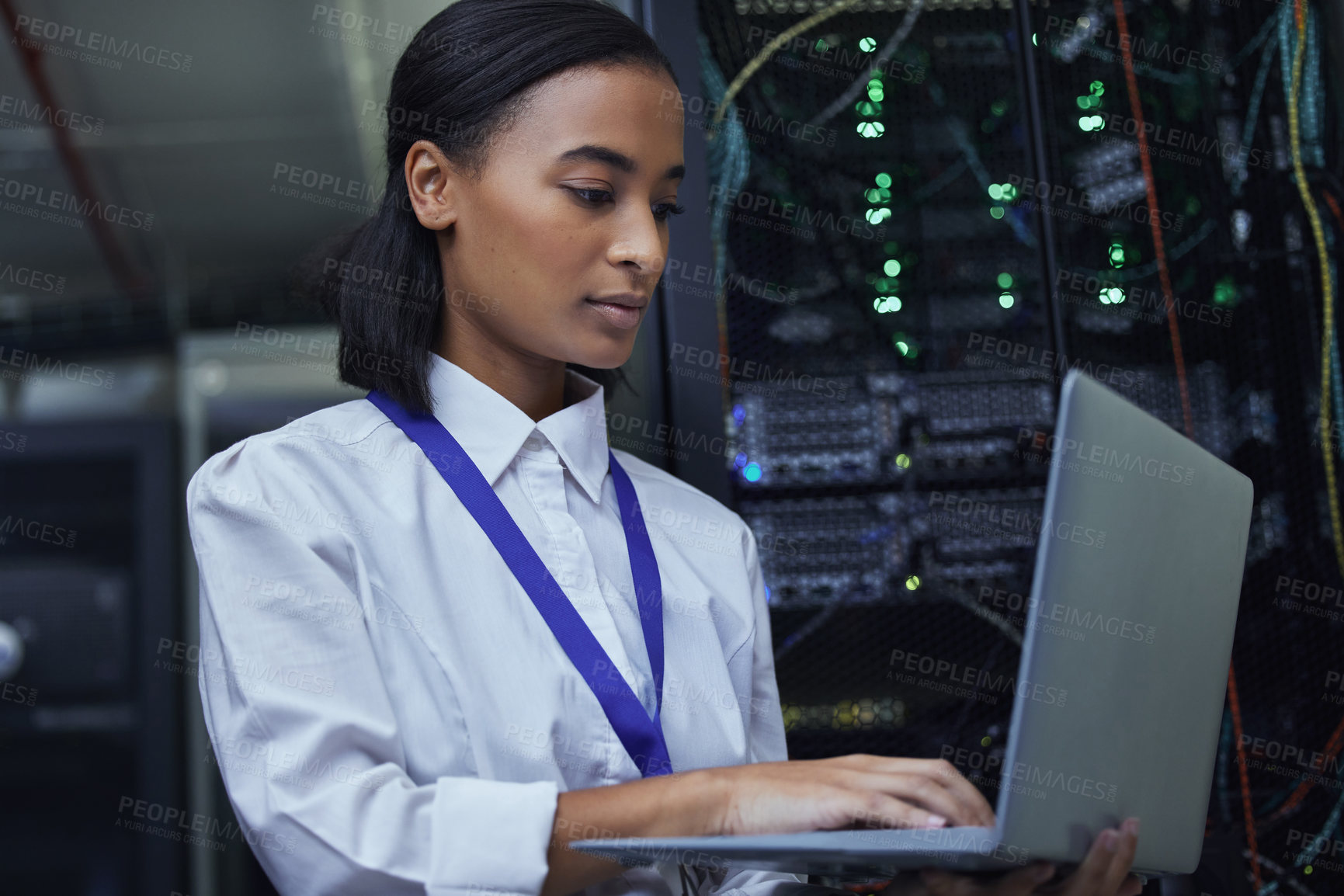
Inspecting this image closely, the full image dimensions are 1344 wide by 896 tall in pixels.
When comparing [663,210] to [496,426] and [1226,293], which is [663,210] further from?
[1226,293]

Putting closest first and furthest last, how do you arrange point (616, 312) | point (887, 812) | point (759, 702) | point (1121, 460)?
point (1121, 460), point (887, 812), point (616, 312), point (759, 702)

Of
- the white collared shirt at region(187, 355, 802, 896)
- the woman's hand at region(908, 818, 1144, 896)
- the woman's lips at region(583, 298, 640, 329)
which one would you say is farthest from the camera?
the woman's lips at region(583, 298, 640, 329)

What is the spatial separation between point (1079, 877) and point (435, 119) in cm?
90

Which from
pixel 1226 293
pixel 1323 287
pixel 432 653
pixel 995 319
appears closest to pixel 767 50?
pixel 995 319

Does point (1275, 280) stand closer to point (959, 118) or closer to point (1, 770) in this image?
point (959, 118)

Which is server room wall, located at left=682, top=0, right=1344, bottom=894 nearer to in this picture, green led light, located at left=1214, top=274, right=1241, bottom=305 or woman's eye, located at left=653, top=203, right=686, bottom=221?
green led light, located at left=1214, top=274, right=1241, bottom=305

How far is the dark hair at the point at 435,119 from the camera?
Result: 3.52ft

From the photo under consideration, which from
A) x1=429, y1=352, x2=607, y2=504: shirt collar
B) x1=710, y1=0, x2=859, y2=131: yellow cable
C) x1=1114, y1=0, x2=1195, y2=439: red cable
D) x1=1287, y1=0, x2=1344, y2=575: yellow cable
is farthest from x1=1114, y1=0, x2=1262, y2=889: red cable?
x1=429, y1=352, x2=607, y2=504: shirt collar

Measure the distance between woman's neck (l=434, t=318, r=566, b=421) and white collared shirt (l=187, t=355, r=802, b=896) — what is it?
4cm

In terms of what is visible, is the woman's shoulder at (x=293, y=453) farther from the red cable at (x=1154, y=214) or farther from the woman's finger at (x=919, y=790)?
the red cable at (x=1154, y=214)

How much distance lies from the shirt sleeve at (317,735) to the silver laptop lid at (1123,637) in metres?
0.38

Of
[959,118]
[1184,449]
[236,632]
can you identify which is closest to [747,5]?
[959,118]

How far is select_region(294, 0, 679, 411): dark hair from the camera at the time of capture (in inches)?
42.3

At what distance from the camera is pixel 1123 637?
2.33 feet
